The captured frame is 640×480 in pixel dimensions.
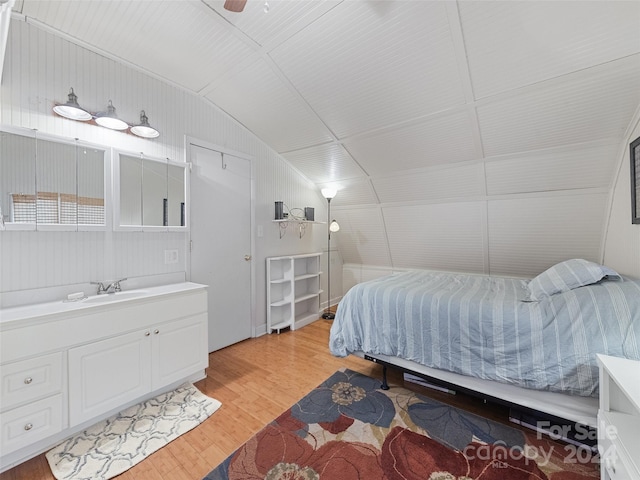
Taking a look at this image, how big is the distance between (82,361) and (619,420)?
2849mm

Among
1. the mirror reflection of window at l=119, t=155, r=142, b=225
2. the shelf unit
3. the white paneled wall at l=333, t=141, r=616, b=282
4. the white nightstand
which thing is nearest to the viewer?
the white nightstand

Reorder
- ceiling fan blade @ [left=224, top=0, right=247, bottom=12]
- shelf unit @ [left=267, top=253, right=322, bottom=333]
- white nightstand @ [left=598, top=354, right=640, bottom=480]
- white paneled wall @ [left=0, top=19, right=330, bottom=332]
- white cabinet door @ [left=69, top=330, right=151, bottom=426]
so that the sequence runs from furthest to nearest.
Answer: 1. shelf unit @ [left=267, top=253, right=322, bottom=333]
2. white paneled wall @ [left=0, top=19, right=330, bottom=332]
3. white cabinet door @ [left=69, top=330, right=151, bottom=426]
4. ceiling fan blade @ [left=224, top=0, right=247, bottom=12]
5. white nightstand @ [left=598, top=354, right=640, bottom=480]

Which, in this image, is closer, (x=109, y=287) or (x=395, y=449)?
(x=395, y=449)

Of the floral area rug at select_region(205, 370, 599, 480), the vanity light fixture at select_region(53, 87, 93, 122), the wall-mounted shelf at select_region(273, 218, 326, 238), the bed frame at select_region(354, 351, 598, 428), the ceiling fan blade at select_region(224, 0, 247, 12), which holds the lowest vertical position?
the floral area rug at select_region(205, 370, 599, 480)

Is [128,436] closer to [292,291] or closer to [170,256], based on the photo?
[170,256]

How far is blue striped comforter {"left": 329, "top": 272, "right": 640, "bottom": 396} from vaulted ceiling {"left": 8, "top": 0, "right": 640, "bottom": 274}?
116cm

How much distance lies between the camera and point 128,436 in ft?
5.48

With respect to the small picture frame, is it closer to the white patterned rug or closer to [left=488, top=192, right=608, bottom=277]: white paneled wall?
[left=488, top=192, right=608, bottom=277]: white paneled wall

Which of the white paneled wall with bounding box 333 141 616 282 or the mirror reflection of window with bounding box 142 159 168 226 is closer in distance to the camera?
the mirror reflection of window with bounding box 142 159 168 226

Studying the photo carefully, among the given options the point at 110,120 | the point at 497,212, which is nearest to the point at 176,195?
the point at 110,120

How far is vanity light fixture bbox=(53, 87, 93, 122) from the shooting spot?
1.83 metres

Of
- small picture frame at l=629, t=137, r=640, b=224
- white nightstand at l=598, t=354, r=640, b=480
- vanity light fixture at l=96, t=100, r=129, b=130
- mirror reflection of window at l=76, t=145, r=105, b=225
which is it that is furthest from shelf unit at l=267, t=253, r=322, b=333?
small picture frame at l=629, t=137, r=640, b=224

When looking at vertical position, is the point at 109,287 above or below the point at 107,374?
above

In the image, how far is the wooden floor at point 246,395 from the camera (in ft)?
4.82
